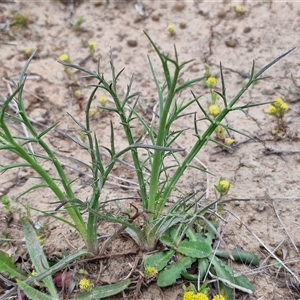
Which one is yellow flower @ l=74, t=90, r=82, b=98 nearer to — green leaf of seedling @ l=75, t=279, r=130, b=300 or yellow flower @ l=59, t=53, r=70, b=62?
yellow flower @ l=59, t=53, r=70, b=62

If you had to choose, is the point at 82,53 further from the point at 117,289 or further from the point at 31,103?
the point at 117,289

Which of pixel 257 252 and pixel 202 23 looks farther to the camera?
pixel 202 23

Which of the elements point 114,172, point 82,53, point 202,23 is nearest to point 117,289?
point 114,172

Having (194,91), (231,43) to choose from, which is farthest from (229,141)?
(231,43)

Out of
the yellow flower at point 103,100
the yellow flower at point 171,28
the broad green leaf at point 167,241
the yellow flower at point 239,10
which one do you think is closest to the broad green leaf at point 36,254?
the broad green leaf at point 167,241

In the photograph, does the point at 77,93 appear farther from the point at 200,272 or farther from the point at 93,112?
the point at 200,272
